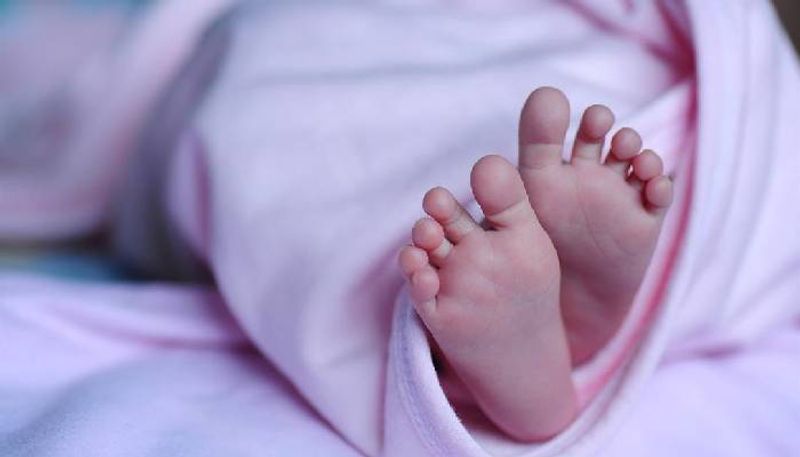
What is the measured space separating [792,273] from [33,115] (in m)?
0.81

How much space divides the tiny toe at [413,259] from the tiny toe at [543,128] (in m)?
0.07

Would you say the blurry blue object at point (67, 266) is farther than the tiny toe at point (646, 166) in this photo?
Yes

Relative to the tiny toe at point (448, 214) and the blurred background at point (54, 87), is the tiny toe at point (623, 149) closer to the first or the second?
the tiny toe at point (448, 214)

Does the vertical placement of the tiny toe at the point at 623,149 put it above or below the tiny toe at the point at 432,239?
above

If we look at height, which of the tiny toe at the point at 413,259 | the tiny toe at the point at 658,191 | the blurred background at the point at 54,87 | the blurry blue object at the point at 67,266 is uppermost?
the tiny toe at the point at 658,191

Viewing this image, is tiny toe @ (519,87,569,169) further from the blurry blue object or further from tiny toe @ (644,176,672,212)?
the blurry blue object

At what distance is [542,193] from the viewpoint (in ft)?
1.72

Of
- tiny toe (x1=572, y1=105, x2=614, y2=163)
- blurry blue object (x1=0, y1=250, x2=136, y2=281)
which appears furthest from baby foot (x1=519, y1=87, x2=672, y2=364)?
blurry blue object (x1=0, y1=250, x2=136, y2=281)

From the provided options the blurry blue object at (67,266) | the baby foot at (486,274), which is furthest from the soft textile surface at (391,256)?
the blurry blue object at (67,266)

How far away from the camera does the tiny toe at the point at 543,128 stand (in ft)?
1.66

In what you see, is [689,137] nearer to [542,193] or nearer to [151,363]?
[542,193]

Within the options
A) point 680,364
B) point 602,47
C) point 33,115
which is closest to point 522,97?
point 602,47

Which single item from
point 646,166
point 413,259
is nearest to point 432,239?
point 413,259

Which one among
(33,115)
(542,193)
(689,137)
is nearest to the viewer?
(542,193)
